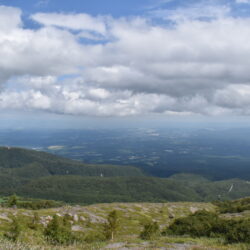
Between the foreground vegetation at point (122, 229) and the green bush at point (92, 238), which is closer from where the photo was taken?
the foreground vegetation at point (122, 229)

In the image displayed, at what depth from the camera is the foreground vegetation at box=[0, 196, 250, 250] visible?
862 inches

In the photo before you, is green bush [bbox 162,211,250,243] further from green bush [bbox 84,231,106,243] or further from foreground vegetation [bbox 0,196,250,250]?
green bush [bbox 84,231,106,243]

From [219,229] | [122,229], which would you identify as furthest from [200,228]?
[122,229]

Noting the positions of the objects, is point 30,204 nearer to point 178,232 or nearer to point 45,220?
point 45,220

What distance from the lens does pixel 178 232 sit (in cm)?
4091

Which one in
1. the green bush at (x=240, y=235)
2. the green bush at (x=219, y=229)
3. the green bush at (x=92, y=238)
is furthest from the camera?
the green bush at (x=92, y=238)

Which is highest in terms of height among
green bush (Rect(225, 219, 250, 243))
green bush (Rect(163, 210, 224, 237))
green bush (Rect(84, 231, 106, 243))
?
green bush (Rect(225, 219, 250, 243))

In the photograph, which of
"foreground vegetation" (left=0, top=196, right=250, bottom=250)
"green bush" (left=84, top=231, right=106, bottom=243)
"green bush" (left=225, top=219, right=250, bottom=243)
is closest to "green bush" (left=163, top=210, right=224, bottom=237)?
"foreground vegetation" (left=0, top=196, right=250, bottom=250)


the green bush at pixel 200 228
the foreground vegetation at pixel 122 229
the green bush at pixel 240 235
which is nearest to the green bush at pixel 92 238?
the foreground vegetation at pixel 122 229

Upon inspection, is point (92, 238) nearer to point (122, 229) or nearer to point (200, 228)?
point (200, 228)

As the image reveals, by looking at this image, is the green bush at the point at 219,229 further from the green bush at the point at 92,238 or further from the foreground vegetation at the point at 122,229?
the green bush at the point at 92,238

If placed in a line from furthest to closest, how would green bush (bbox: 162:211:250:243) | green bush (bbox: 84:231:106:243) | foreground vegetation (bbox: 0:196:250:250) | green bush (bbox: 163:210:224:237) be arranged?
green bush (bbox: 84:231:106:243), green bush (bbox: 163:210:224:237), green bush (bbox: 162:211:250:243), foreground vegetation (bbox: 0:196:250:250)

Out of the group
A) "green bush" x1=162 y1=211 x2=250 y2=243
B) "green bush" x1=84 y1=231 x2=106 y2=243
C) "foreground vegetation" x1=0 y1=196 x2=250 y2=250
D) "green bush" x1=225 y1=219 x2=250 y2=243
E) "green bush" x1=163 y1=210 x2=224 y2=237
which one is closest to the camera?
"foreground vegetation" x1=0 y1=196 x2=250 y2=250

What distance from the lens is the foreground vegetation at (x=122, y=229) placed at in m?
21.9
